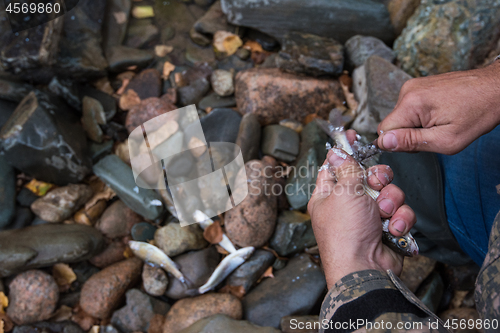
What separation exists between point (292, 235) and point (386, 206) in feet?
4.81

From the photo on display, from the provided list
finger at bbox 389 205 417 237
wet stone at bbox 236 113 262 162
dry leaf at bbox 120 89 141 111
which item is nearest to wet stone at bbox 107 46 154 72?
dry leaf at bbox 120 89 141 111

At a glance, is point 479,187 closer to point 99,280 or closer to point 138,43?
point 99,280

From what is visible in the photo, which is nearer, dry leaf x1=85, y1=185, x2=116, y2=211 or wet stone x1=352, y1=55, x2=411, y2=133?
wet stone x1=352, y1=55, x2=411, y2=133

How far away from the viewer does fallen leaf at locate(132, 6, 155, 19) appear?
480 centimetres

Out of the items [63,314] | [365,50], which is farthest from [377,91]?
[63,314]

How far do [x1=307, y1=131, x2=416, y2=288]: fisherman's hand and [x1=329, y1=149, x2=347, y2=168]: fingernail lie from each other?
8 cm

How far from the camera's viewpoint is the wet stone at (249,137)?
351cm

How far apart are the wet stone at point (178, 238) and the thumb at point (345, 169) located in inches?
71.7

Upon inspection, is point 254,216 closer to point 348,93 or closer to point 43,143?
point 348,93

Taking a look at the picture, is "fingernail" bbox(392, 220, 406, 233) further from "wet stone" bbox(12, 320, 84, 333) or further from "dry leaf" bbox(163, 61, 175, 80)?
"dry leaf" bbox(163, 61, 175, 80)

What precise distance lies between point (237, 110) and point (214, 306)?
226 cm

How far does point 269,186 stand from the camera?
329cm

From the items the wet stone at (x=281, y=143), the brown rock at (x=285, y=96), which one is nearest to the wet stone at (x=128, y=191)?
the wet stone at (x=281, y=143)

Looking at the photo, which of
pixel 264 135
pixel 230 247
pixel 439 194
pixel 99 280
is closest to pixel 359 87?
pixel 264 135
